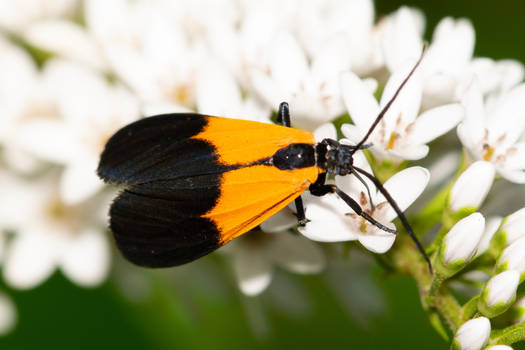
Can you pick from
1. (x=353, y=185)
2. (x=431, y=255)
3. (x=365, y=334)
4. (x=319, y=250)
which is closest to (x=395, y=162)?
(x=353, y=185)

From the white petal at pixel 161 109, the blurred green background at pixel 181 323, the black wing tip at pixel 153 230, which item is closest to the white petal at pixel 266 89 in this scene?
the white petal at pixel 161 109

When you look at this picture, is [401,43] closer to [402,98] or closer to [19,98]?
[402,98]

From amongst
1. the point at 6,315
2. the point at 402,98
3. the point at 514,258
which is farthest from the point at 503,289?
the point at 6,315

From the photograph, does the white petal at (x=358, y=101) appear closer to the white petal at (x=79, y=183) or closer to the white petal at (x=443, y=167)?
the white petal at (x=443, y=167)

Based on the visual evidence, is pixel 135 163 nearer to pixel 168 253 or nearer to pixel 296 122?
pixel 168 253

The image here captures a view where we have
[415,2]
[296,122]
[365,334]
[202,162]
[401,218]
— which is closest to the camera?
[401,218]
